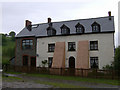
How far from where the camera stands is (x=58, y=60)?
22.7 m

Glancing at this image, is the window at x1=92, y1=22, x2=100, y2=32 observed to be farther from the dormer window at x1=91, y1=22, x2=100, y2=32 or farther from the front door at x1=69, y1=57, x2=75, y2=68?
the front door at x1=69, y1=57, x2=75, y2=68

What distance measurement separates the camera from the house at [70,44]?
2111 centimetres

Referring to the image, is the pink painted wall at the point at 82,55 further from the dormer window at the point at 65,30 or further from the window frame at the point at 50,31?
the window frame at the point at 50,31

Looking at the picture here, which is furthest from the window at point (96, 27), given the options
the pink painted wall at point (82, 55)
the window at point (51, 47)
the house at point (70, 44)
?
the window at point (51, 47)

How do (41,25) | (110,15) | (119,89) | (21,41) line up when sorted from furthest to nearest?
(41,25) < (21,41) < (110,15) < (119,89)

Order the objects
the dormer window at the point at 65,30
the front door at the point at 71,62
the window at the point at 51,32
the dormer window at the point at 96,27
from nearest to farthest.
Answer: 1. the dormer window at the point at 96,27
2. the front door at the point at 71,62
3. the dormer window at the point at 65,30
4. the window at the point at 51,32

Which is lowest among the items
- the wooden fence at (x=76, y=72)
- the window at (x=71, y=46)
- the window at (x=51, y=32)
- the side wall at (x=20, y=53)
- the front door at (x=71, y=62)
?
the wooden fence at (x=76, y=72)

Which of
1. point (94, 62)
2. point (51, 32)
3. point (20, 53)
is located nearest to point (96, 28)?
point (94, 62)

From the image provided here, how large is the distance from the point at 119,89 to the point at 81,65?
10.7 meters

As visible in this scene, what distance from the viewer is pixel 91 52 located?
71.7 ft

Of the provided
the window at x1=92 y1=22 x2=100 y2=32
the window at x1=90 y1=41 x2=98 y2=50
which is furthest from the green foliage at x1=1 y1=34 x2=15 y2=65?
the window at x1=92 y1=22 x2=100 y2=32

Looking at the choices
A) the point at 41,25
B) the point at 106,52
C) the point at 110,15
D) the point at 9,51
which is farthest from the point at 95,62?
the point at 9,51

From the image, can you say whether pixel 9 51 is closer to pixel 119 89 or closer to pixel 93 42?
pixel 119 89

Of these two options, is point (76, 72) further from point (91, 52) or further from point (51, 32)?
point (51, 32)
